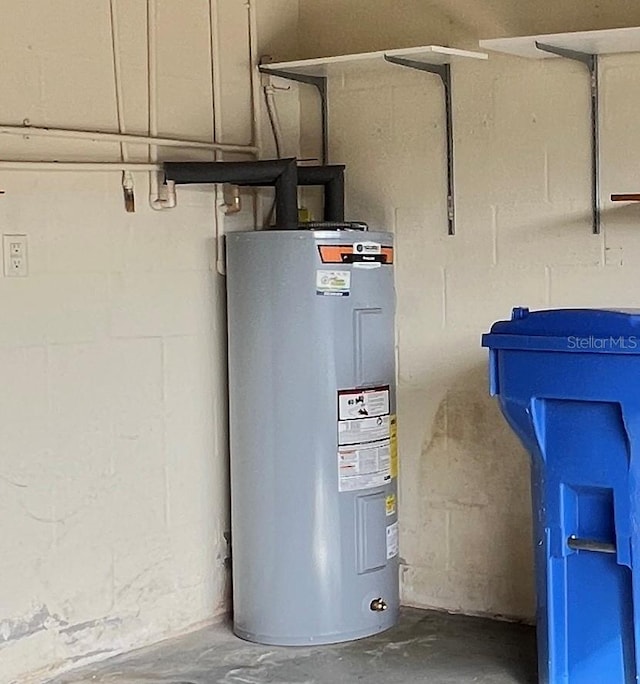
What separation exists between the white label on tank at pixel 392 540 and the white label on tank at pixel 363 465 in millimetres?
179

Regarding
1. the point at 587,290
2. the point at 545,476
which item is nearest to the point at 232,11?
the point at 587,290

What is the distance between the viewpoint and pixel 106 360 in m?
3.88

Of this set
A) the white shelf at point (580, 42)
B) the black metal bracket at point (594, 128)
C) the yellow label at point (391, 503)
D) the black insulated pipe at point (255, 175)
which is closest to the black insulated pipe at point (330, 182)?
the black insulated pipe at point (255, 175)

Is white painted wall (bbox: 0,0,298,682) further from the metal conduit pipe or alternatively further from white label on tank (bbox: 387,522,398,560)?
white label on tank (bbox: 387,522,398,560)

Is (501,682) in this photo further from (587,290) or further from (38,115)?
(38,115)

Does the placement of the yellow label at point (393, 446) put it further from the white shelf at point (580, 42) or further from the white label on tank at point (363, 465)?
the white shelf at point (580, 42)

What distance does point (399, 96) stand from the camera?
14.3ft

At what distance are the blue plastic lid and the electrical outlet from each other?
1.38 m

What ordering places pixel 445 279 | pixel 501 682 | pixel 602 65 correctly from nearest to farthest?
pixel 501 682, pixel 602 65, pixel 445 279

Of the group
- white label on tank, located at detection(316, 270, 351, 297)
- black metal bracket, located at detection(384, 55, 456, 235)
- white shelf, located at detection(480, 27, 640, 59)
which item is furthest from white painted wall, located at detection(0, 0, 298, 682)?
white shelf, located at detection(480, 27, 640, 59)

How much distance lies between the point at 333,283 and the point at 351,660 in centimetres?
121

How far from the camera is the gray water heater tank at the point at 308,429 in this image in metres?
3.99

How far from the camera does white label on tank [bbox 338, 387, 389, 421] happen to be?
404 centimetres

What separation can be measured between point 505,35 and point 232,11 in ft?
3.17
